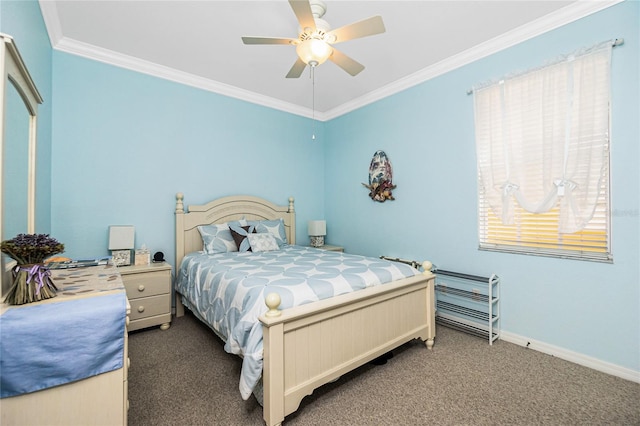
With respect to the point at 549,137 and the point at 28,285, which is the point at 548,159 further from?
the point at 28,285

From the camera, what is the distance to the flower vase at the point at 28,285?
1.16 m

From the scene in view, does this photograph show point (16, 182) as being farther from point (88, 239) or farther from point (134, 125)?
point (134, 125)

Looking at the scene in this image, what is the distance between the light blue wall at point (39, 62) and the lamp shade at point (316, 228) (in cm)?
287

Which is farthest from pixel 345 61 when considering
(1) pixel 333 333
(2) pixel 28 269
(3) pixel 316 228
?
(3) pixel 316 228

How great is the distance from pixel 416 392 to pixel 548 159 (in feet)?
6.76

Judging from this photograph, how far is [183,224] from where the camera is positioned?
3357mm

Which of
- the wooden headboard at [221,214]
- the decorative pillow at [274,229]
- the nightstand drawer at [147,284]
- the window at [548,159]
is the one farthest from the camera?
the decorative pillow at [274,229]

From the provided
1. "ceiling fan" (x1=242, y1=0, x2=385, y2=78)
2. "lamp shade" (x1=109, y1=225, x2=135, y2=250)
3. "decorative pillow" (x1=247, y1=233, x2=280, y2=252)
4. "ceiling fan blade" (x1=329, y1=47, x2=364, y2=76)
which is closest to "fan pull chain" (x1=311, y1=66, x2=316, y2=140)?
"ceiling fan blade" (x1=329, y1=47, x2=364, y2=76)

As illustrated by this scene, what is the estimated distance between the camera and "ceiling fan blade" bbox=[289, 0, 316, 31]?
169 cm

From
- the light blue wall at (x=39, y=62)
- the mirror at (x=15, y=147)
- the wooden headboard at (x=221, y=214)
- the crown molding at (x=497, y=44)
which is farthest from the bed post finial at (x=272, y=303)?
the crown molding at (x=497, y=44)

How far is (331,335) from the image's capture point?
1.83 metres

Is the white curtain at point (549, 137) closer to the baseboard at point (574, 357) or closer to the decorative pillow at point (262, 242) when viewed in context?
the baseboard at point (574, 357)

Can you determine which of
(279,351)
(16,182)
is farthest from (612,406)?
(16,182)

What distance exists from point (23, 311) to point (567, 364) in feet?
10.9
